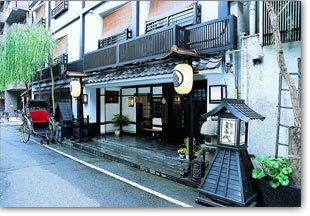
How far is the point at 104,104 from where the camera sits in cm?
1339

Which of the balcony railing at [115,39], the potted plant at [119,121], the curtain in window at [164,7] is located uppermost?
the curtain in window at [164,7]

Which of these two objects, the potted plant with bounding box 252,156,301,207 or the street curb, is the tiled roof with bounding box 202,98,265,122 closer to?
the potted plant with bounding box 252,156,301,207

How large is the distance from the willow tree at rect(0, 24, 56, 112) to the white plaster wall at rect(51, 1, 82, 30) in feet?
5.32

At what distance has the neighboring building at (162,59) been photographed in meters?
6.20

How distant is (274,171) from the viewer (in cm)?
436

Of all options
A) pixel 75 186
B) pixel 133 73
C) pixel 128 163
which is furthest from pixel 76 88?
pixel 75 186

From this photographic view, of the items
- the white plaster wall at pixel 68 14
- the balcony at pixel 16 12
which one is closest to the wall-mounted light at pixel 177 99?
the white plaster wall at pixel 68 14

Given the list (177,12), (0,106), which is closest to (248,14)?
(177,12)

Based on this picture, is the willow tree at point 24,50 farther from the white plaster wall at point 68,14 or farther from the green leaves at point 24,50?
the white plaster wall at point 68,14

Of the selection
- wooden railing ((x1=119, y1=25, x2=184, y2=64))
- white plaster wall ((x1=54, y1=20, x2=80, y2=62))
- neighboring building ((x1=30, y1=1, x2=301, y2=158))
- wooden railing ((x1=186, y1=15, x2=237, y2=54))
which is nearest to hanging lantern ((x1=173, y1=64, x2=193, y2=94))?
neighboring building ((x1=30, y1=1, x2=301, y2=158))

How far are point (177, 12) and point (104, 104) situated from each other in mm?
6970

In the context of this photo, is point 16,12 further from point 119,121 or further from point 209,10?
point 209,10

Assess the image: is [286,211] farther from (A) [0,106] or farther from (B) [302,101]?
(A) [0,106]

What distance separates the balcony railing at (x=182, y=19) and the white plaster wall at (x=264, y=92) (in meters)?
2.05
